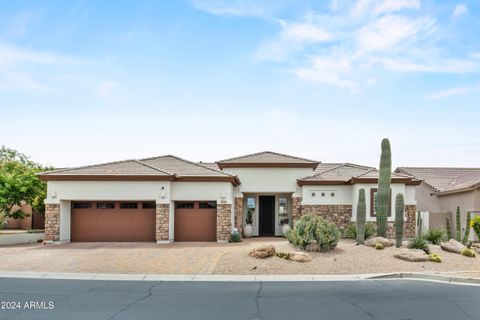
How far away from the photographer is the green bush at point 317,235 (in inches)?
780

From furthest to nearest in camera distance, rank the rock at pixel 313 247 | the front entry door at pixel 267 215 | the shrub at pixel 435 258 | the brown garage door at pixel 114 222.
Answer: the front entry door at pixel 267 215, the brown garage door at pixel 114 222, the rock at pixel 313 247, the shrub at pixel 435 258

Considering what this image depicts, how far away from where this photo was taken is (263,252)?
18531mm

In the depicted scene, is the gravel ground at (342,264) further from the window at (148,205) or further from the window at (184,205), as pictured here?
the window at (148,205)

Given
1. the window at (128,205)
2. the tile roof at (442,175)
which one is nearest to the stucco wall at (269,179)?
the window at (128,205)

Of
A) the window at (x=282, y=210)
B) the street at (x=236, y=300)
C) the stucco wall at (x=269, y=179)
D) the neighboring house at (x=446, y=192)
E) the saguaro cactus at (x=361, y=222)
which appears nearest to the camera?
the street at (x=236, y=300)

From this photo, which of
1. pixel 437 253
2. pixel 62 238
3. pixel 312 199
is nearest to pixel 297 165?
pixel 312 199

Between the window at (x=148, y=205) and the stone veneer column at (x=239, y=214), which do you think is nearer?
the window at (x=148, y=205)

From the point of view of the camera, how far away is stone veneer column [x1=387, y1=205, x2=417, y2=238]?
91.0ft

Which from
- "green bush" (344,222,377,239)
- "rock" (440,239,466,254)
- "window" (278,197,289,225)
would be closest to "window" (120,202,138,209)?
"window" (278,197,289,225)

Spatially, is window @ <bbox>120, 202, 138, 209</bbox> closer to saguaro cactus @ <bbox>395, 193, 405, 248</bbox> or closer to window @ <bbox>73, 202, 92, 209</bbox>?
Result: window @ <bbox>73, 202, 92, 209</bbox>

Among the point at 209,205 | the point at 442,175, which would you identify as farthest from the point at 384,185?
the point at 442,175

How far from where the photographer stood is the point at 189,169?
27.3 m

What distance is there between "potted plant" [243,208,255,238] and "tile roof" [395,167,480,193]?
43.2 feet

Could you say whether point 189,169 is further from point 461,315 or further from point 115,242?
point 461,315
